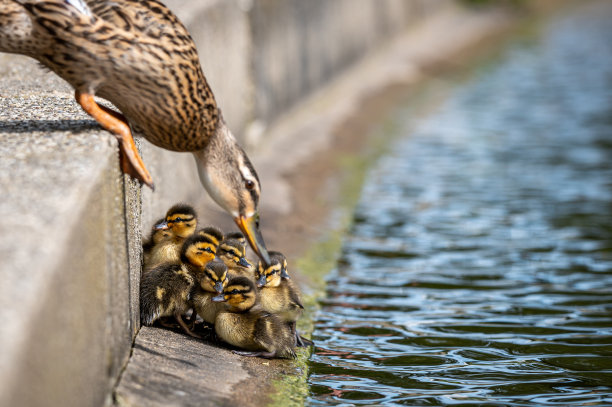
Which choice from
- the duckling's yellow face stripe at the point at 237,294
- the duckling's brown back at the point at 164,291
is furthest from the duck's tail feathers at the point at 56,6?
the duckling's yellow face stripe at the point at 237,294

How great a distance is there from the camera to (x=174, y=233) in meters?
4.59

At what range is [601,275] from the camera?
5910 mm

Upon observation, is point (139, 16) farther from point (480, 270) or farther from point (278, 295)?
point (480, 270)

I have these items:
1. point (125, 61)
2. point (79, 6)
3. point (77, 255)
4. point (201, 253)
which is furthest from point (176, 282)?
point (77, 255)

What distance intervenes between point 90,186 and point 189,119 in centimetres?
87

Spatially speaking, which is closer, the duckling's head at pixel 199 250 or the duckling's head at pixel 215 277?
the duckling's head at pixel 215 277

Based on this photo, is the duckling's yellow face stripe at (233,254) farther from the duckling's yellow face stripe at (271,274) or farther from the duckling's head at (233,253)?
the duckling's yellow face stripe at (271,274)

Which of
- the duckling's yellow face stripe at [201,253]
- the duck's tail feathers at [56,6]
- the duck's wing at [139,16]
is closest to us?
the duck's tail feathers at [56,6]

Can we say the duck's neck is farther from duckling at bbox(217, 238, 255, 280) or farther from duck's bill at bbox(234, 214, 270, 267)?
duckling at bbox(217, 238, 255, 280)

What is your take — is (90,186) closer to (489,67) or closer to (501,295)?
(501,295)

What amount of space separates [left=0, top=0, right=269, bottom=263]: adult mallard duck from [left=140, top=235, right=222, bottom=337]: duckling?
0.60m

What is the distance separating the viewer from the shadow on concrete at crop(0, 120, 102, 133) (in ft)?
12.1

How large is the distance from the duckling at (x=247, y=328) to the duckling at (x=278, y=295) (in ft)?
0.50

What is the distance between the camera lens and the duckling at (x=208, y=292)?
166 inches
